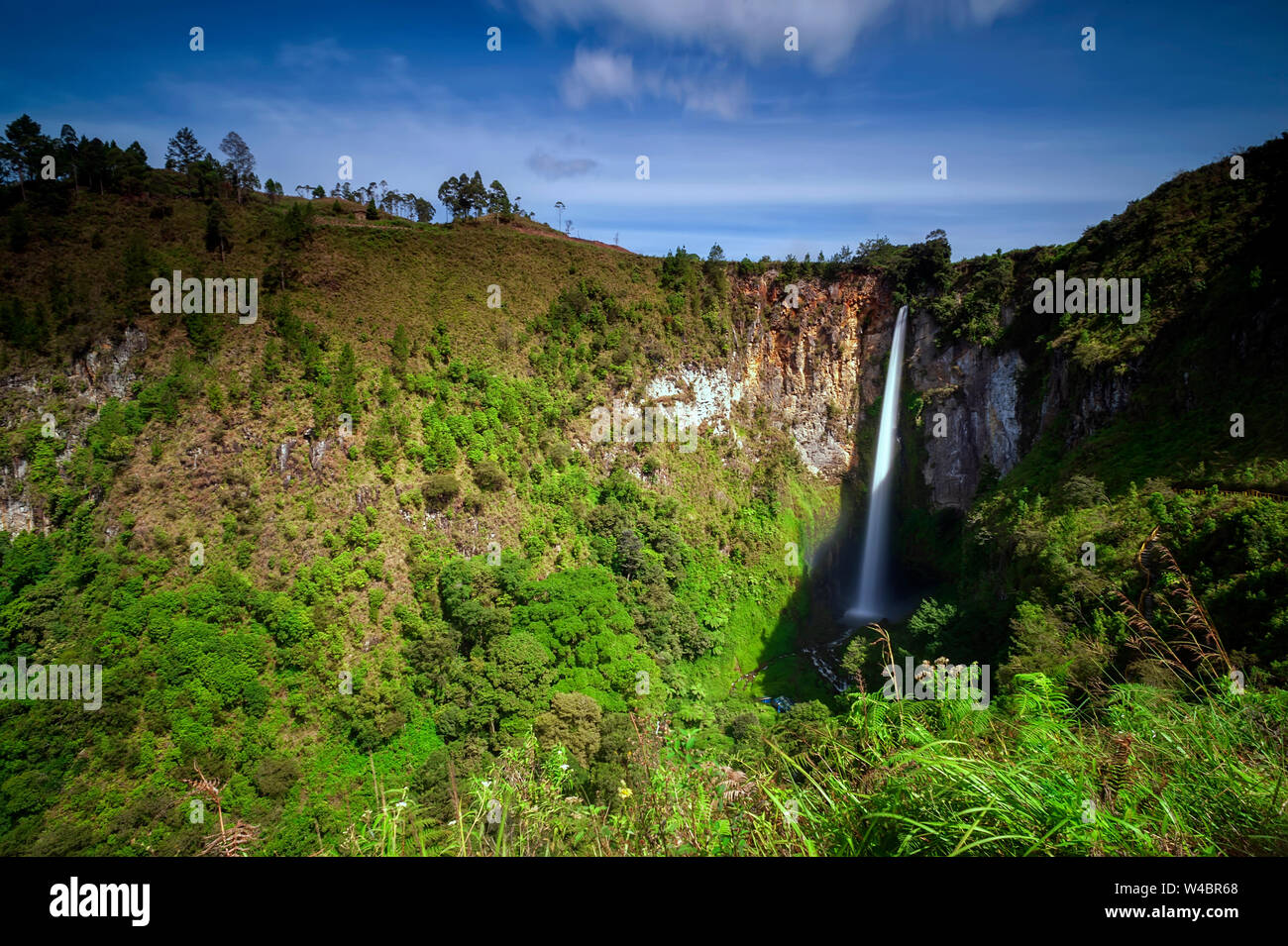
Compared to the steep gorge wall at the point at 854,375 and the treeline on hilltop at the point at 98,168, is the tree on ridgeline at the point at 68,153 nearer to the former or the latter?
the treeline on hilltop at the point at 98,168

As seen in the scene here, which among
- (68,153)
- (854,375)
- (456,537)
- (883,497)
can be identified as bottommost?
(456,537)

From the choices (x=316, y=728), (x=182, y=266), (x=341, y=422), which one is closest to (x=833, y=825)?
(x=316, y=728)

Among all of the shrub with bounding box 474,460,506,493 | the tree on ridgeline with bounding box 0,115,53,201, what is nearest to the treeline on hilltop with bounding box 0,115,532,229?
the tree on ridgeline with bounding box 0,115,53,201

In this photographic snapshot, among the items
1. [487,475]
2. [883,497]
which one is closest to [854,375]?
[883,497]

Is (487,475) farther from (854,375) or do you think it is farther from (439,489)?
(854,375)

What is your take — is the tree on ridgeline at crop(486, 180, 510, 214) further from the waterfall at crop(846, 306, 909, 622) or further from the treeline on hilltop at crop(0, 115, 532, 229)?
the waterfall at crop(846, 306, 909, 622)

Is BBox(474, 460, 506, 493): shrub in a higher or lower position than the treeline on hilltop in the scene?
lower

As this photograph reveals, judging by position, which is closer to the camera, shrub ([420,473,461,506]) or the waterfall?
shrub ([420,473,461,506])

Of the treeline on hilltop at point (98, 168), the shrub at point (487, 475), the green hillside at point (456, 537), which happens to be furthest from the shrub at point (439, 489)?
the treeline on hilltop at point (98, 168)

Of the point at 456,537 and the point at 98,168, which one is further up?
the point at 98,168
